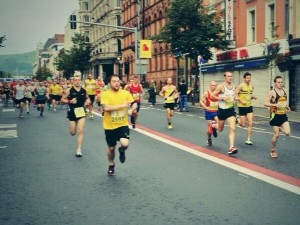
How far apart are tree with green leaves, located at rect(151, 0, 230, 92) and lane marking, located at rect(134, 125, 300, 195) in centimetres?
1613

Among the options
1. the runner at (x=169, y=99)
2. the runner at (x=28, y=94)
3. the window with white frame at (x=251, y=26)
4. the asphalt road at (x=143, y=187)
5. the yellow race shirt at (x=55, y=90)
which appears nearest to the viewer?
the asphalt road at (x=143, y=187)

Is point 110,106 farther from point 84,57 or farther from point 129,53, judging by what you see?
point 84,57

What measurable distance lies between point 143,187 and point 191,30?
73.2ft

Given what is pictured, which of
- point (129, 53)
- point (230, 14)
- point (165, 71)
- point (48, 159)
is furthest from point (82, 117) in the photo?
point (129, 53)

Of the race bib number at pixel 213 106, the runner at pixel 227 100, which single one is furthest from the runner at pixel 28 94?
the runner at pixel 227 100

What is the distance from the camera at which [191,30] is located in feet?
91.2

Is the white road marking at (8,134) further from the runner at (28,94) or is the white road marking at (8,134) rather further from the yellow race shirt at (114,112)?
the runner at (28,94)

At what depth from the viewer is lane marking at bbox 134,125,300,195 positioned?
6707 millimetres

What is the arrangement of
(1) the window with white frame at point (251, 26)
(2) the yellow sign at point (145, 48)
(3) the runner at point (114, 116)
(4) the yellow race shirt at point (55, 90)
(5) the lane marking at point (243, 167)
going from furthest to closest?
1. (2) the yellow sign at point (145, 48)
2. (1) the window with white frame at point (251, 26)
3. (4) the yellow race shirt at point (55, 90)
4. (3) the runner at point (114, 116)
5. (5) the lane marking at point (243, 167)

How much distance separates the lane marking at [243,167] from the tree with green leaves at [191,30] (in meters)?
16.1

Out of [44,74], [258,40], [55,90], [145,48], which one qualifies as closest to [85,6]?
[44,74]

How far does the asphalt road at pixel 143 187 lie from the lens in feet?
16.8

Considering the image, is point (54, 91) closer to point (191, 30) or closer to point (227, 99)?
point (191, 30)

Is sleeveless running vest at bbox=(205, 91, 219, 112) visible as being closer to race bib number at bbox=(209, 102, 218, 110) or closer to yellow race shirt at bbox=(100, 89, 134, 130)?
race bib number at bbox=(209, 102, 218, 110)
